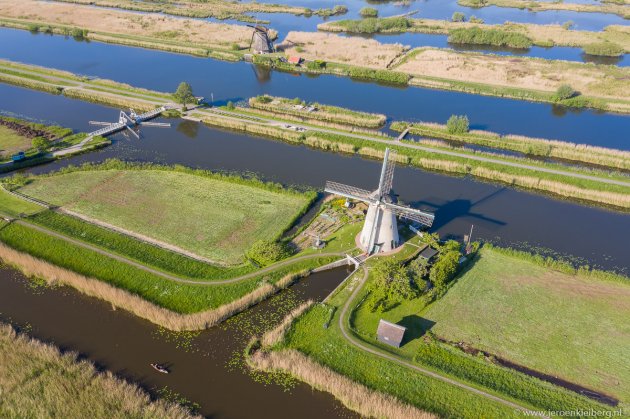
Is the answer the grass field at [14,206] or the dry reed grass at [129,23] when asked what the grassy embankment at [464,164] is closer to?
the grass field at [14,206]

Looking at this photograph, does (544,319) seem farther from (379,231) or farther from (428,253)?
(379,231)

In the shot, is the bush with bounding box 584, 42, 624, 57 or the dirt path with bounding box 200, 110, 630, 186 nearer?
the dirt path with bounding box 200, 110, 630, 186

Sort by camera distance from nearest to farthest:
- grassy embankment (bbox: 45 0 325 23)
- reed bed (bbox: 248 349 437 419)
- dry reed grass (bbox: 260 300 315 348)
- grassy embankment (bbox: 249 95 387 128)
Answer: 1. reed bed (bbox: 248 349 437 419)
2. dry reed grass (bbox: 260 300 315 348)
3. grassy embankment (bbox: 249 95 387 128)
4. grassy embankment (bbox: 45 0 325 23)

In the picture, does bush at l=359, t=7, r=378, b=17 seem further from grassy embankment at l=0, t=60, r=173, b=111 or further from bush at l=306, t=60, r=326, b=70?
grassy embankment at l=0, t=60, r=173, b=111

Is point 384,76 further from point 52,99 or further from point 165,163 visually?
point 52,99

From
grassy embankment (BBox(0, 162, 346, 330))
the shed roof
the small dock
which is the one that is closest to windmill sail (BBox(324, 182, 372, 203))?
grassy embankment (BBox(0, 162, 346, 330))

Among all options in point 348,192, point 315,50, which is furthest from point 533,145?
point 315,50

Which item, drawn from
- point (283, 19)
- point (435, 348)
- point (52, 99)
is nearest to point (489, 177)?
point (435, 348)
